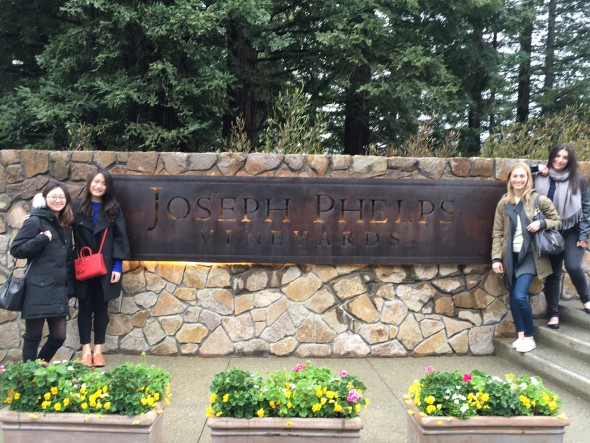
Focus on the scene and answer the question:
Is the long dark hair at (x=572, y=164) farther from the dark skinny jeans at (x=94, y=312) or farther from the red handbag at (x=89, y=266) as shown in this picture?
the dark skinny jeans at (x=94, y=312)

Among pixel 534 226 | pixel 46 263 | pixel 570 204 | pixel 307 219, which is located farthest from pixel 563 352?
pixel 46 263

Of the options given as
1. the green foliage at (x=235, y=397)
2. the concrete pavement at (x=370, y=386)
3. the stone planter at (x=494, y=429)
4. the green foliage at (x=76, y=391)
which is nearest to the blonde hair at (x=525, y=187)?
the concrete pavement at (x=370, y=386)

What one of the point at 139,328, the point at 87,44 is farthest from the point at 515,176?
the point at 87,44

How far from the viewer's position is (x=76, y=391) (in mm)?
2637

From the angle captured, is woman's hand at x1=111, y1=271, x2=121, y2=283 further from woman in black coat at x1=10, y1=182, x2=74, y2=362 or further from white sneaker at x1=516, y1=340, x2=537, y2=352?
white sneaker at x1=516, y1=340, x2=537, y2=352

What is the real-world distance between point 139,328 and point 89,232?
1056 mm

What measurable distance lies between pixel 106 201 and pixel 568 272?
4.18 metres

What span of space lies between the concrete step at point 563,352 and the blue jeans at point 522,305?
8.0 inches

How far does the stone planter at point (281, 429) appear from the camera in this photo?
252 cm

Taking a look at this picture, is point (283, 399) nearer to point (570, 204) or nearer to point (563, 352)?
point (563, 352)

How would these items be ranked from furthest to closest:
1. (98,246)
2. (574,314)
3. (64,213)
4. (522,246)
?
(574,314), (522,246), (98,246), (64,213)

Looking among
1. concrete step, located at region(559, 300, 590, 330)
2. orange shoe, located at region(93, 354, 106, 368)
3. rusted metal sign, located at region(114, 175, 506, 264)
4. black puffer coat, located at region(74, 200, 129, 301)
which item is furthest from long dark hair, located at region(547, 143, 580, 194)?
orange shoe, located at region(93, 354, 106, 368)

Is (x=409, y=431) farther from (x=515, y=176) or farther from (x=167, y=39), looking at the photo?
(x=167, y=39)

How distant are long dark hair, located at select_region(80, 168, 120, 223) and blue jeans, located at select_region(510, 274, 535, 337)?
141 inches
